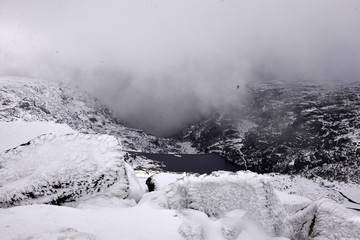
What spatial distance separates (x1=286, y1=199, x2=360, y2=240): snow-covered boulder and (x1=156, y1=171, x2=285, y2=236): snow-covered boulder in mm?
649

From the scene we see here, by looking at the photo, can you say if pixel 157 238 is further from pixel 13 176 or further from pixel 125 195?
pixel 13 176

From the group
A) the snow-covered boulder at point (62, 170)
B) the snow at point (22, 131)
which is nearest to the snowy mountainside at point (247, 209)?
the snow-covered boulder at point (62, 170)

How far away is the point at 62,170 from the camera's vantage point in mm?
10875

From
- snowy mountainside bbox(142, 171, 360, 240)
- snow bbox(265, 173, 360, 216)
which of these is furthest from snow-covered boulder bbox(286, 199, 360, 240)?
snow bbox(265, 173, 360, 216)

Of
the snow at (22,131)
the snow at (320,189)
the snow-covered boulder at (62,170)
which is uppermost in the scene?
the snow-covered boulder at (62,170)

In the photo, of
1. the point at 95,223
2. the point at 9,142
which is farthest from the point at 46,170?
the point at 9,142

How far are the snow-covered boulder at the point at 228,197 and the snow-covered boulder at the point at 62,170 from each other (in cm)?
253

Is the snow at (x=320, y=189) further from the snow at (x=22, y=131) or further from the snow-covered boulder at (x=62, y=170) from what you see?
the snow-covered boulder at (x=62, y=170)

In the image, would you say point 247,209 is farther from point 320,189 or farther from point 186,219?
point 320,189

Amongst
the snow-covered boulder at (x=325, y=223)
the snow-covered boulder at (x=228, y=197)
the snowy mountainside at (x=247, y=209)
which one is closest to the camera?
the snow-covered boulder at (x=325, y=223)

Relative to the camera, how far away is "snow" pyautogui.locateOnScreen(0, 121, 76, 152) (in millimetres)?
20234

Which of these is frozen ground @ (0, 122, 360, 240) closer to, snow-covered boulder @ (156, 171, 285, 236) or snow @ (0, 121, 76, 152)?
snow-covered boulder @ (156, 171, 285, 236)

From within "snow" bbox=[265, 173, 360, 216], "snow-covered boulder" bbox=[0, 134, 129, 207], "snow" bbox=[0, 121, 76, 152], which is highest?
"snow-covered boulder" bbox=[0, 134, 129, 207]

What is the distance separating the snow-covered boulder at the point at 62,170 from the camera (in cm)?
1023
